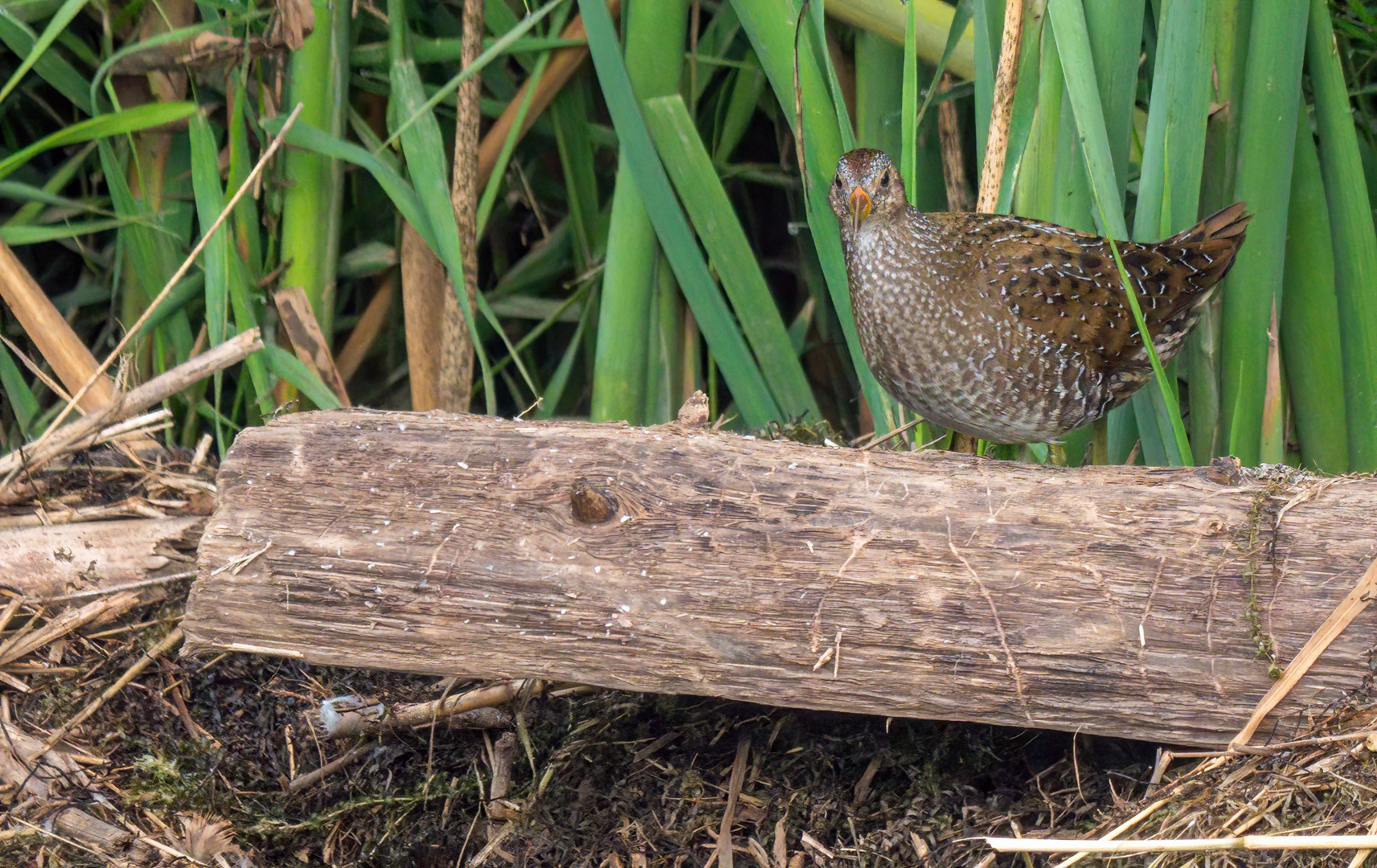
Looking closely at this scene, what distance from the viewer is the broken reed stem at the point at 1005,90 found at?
81.7 inches

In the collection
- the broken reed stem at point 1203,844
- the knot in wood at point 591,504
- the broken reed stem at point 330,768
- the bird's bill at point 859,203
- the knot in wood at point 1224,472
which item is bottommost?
the broken reed stem at point 330,768

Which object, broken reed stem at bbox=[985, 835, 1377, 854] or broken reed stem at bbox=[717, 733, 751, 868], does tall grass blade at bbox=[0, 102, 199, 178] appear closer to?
A: broken reed stem at bbox=[717, 733, 751, 868]

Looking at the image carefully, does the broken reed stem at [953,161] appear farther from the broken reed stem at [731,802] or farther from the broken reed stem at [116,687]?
the broken reed stem at [116,687]

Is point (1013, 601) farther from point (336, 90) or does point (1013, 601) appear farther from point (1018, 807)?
point (336, 90)

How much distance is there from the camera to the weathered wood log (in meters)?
1.45

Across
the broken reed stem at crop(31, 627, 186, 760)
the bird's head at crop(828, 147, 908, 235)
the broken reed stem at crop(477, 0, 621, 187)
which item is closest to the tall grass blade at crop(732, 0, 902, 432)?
the bird's head at crop(828, 147, 908, 235)

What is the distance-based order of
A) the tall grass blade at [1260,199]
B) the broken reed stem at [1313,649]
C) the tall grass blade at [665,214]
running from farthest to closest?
the tall grass blade at [665,214] < the tall grass blade at [1260,199] < the broken reed stem at [1313,649]

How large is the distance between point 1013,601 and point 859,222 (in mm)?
917

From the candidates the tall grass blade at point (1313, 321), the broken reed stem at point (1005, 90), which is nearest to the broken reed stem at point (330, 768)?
the broken reed stem at point (1005, 90)

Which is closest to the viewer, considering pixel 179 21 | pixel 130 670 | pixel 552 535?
pixel 552 535

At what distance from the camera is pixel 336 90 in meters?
2.45

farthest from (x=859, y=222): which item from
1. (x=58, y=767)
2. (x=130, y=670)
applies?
(x=58, y=767)

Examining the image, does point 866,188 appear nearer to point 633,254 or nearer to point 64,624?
point 633,254

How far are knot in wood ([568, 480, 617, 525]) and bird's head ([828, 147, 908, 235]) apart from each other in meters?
0.88
